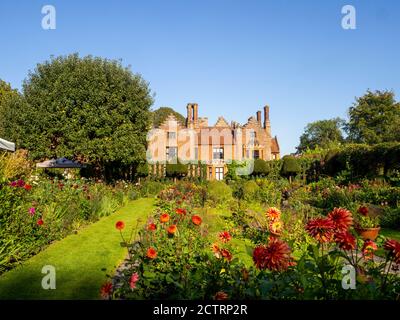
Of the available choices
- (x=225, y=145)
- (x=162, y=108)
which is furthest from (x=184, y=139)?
(x=162, y=108)

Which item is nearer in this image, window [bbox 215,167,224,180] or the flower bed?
the flower bed

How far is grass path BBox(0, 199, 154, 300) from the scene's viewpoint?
5.21 meters

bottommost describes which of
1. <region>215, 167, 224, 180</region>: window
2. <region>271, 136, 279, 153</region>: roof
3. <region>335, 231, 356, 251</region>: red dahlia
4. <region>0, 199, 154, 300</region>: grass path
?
<region>0, 199, 154, 300</region>: grass path

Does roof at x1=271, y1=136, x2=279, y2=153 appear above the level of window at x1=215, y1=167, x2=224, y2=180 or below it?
above

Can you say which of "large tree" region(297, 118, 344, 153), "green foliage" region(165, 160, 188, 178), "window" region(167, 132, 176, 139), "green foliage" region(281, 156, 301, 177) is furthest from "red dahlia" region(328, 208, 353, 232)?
"large tree" region(297, 118, 344, 153)

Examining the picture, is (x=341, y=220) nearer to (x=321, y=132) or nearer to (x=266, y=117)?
(x=266, y=117)

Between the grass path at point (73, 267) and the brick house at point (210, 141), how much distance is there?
95.9 ft

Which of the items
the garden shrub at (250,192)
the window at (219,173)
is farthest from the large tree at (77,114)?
the window at (219,173)

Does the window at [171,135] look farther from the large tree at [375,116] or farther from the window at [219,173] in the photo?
the large tree at [375,116]

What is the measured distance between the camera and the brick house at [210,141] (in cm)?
3919

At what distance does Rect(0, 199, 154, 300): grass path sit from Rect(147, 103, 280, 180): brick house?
29.2 m

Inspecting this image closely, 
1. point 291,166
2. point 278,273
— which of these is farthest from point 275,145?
point 278,273

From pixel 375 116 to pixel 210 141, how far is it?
74.1 feet

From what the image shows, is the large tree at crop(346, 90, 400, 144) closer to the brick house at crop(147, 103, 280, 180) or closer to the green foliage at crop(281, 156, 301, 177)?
the brick house at crop(147, 103, 280, 180)
